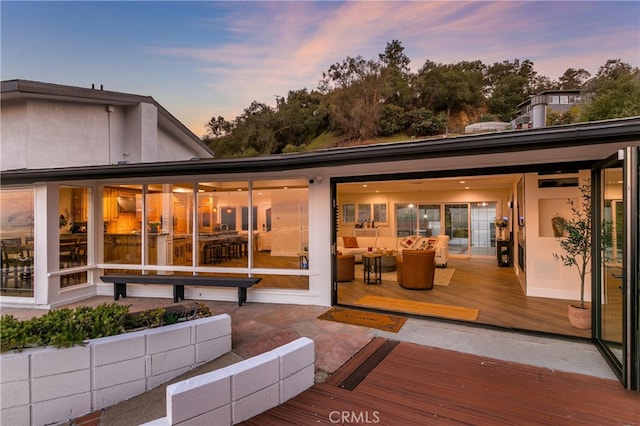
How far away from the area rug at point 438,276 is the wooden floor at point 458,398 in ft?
14.6

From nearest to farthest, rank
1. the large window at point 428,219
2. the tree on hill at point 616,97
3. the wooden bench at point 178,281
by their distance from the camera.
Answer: the wooden bench at point 178,281 → the large window at point 428,219 → the tree on hill at point 616,97

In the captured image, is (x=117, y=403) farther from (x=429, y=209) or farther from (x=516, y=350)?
(x=429, y=209)

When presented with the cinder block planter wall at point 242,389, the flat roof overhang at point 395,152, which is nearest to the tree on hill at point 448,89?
the flat roof overhang at point 395,152

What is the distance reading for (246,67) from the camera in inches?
618

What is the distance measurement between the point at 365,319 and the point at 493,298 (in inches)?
116

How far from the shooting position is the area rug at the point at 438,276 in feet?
25.7

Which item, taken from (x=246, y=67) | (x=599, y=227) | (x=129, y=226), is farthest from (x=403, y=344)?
(x=246, y=67)

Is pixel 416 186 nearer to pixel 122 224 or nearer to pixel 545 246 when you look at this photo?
pixel 545 246

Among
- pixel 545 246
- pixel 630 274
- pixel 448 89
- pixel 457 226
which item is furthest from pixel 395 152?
pixel 448 89

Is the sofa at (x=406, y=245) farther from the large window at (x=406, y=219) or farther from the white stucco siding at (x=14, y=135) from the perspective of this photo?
the white stucco siding at (x=14, y=135)

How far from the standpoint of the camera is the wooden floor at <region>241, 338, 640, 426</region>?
2.48 m

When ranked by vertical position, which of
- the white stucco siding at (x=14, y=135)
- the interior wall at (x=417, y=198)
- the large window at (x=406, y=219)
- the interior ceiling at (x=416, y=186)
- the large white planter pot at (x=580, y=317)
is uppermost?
the white stucco siding at (x=14, y=135)

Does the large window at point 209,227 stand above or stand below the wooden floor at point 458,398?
above

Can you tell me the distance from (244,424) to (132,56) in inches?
502
